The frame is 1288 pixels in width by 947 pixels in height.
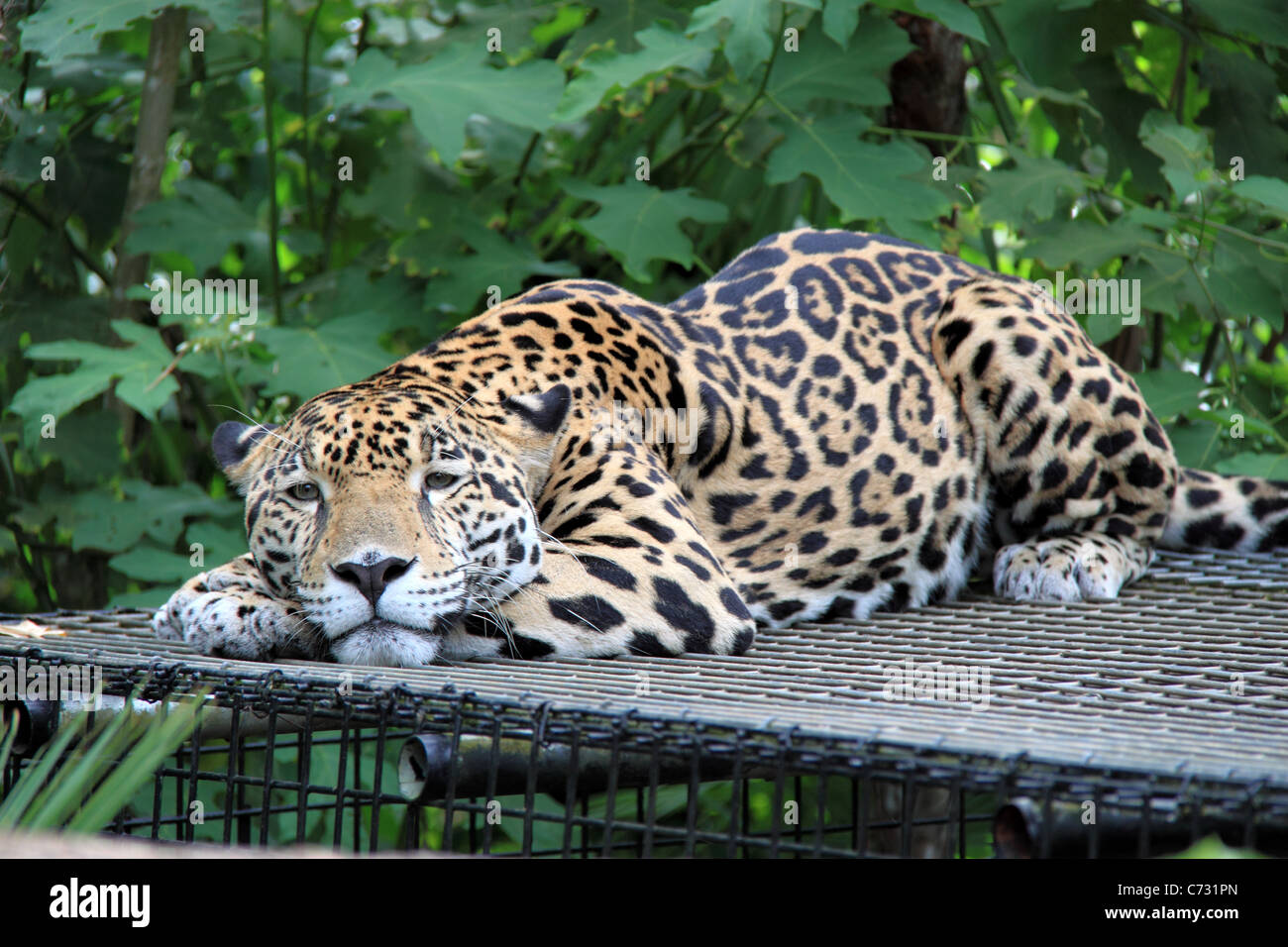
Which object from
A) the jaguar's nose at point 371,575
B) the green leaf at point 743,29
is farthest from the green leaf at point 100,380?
the green leaf at point 743,29

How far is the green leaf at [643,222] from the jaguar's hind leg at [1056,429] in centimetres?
100

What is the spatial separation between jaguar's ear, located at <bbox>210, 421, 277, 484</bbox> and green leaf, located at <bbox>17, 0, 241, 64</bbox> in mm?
1557

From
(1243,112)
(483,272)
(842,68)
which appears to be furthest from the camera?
(1243,112)

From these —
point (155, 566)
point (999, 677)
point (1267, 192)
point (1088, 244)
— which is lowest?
point (155, 566)

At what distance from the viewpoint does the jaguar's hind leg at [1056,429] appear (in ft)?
16.2

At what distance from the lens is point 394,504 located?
355 centimetres

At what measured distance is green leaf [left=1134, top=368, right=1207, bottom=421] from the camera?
5453 mm

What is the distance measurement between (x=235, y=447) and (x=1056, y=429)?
2736 mm

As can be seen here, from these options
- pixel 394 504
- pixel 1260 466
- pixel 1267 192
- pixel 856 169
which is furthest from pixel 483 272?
pixel 1260 466

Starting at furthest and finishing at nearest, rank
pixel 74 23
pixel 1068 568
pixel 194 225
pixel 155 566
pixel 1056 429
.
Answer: pixel 194 225 < pixel 155 566 < pixel 1056 429 < pixel 74 23 < pixel 1068 568

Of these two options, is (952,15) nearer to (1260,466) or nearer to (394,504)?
(1260,466)

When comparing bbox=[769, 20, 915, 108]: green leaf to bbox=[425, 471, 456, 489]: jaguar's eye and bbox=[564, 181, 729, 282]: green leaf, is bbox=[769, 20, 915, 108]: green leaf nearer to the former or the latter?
bbox=[564, 181, 729, 282]: green leaf

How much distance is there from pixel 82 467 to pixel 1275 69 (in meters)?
5.24

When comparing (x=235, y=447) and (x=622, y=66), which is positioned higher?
(x=622, y=66)
